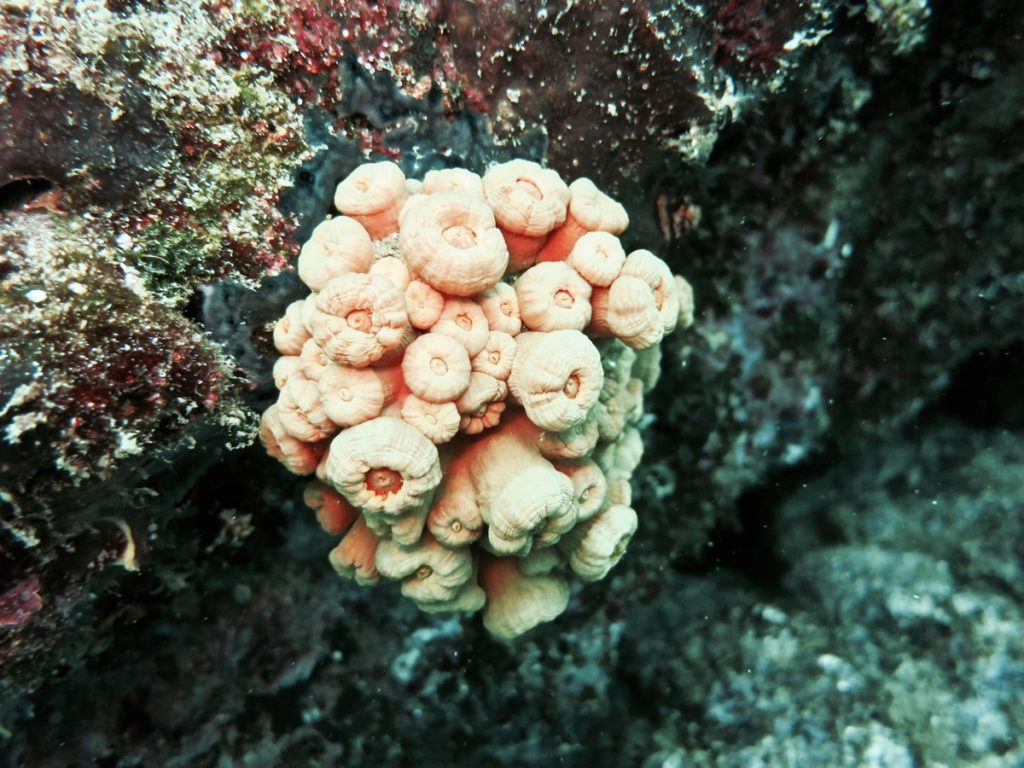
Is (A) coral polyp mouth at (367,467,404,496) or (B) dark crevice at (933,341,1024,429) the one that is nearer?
(A) coral polyp mouth at (367,467,404,496)

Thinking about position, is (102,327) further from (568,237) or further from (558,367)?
(568,237)

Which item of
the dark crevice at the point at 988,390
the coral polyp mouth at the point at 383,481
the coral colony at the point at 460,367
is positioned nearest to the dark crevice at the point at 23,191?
the coral colony at the point at 460,367

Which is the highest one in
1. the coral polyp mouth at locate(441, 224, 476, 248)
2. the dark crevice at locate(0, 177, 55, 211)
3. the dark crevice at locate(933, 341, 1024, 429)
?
the dark crevice at locate(0, 177, 55, 211)

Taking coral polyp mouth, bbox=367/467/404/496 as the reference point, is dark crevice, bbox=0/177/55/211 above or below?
above

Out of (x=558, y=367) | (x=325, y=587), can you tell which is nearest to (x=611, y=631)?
(x=325, y=587)

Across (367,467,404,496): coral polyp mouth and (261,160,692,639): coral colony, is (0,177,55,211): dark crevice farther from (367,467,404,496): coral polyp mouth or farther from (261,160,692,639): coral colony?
(367,467,404,496): coral polyp mouth

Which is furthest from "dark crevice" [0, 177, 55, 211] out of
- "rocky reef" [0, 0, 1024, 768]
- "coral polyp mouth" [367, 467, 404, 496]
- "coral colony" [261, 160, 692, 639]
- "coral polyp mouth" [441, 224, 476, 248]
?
"coral polyp mouth" [367, 467, 404, 496]

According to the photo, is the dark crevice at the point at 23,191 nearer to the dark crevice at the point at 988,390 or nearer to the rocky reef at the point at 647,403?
the rocky reef at the point at 647,403
